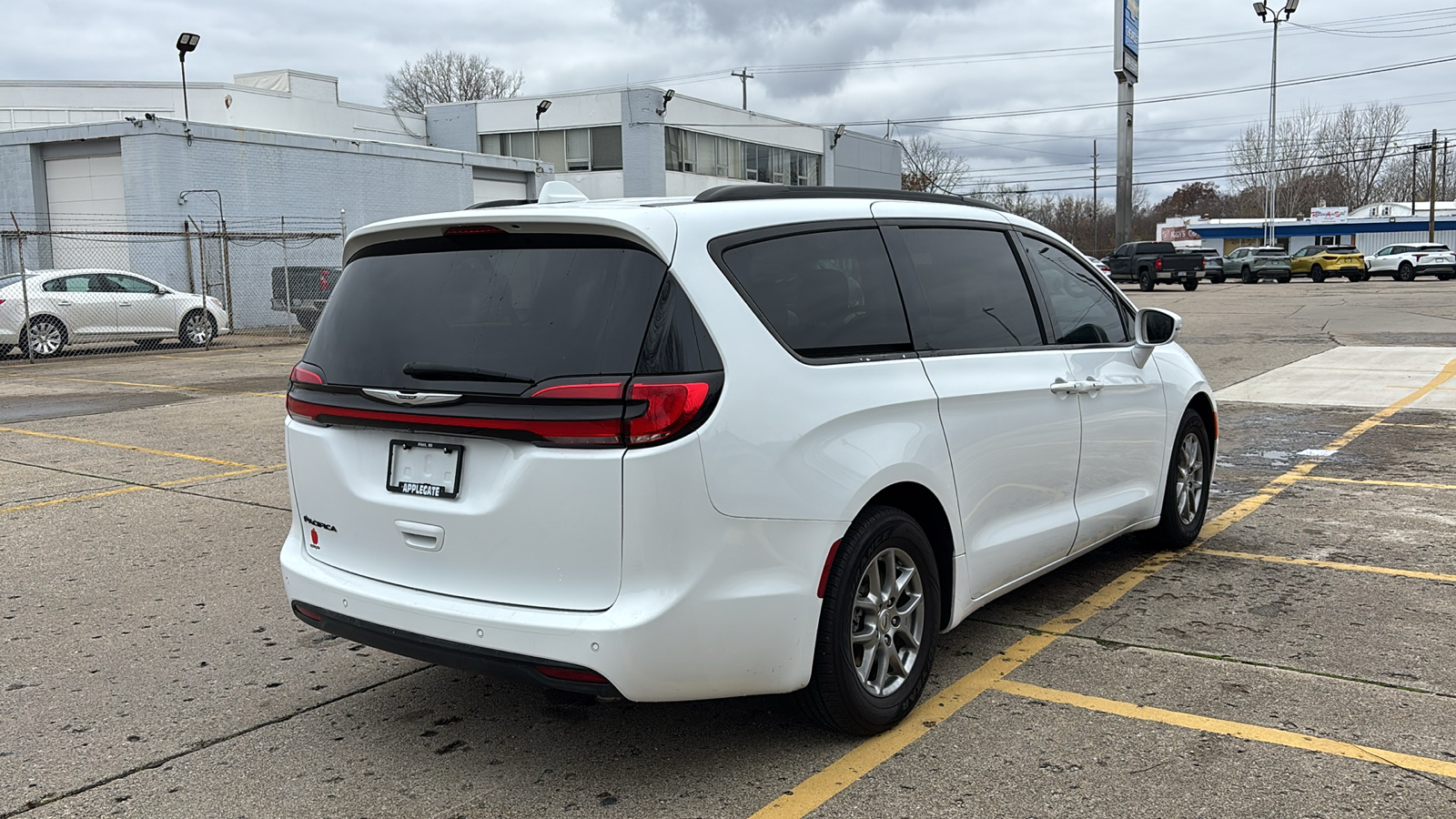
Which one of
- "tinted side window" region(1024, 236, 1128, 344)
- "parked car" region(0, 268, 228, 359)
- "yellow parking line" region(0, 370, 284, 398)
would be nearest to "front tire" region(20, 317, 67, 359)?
"parked car" region(0, 268, 228, 359)

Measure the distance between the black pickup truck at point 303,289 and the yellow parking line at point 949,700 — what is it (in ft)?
69.1

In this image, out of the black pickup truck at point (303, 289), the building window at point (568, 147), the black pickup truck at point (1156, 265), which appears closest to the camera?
the black pickup truck at point (303, 289)

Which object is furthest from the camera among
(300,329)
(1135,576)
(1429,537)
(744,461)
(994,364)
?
(300,329)

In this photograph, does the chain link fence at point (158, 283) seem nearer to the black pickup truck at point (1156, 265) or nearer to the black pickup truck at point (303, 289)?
the black pickup truck at point (303, 289)

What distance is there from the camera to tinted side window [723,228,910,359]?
3.47m

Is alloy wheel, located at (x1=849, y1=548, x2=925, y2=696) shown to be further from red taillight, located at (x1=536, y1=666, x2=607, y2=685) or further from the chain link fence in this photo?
the chain link fence

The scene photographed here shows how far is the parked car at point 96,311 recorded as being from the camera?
19.5 m

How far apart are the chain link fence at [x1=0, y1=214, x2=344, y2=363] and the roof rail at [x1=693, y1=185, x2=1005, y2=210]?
17229 mm

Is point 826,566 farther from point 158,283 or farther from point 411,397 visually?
point 158,283

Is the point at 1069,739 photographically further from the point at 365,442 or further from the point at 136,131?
the point at 136,131

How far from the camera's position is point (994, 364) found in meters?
4.31

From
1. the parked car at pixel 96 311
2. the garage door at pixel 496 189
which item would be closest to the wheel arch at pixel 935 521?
the parked car at pixel 96 311

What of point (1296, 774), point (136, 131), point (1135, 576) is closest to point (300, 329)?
point (136, 131)

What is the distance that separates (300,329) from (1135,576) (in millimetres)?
24507
